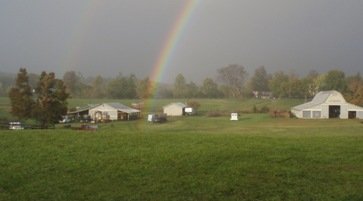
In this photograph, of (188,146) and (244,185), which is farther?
(188,146)

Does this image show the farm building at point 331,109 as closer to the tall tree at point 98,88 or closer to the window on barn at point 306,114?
the window on barn at point 306,114

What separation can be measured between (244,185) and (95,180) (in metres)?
3.69

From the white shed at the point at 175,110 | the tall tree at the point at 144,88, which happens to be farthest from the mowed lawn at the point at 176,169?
the tall tree at the point at 144,88

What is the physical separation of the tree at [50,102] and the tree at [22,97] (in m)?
1.16

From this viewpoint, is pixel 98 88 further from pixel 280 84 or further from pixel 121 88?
pixel 280 84

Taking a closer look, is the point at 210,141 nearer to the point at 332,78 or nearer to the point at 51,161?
the point at 51,161

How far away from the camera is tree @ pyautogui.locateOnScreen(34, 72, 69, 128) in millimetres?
52141

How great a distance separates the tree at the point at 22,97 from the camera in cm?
5372

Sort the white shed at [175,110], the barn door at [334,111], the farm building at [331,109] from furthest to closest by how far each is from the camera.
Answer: the white shed at [175,110] → the barn door at [334,111] → the farm building at [331,109]

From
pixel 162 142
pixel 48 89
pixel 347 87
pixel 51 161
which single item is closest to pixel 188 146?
pixel 162 142

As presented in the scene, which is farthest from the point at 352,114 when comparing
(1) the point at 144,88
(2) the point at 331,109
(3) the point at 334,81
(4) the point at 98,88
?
(4) the point at 98,88

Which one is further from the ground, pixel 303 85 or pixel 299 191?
pixel 303 85

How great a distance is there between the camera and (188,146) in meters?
16.6

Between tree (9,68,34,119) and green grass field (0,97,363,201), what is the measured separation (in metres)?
37.0
